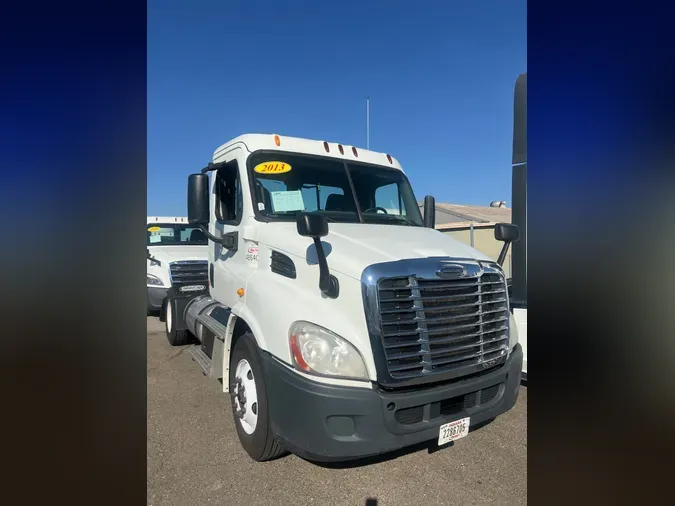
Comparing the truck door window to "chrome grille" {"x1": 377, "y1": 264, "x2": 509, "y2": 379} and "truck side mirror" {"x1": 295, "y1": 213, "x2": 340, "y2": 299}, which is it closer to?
"truck side mirror" {"x1": 295, "y1": 213, "x2": 340, "y2": 299}

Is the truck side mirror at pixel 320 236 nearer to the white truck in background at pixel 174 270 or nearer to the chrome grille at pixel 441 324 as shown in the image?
the chrome grille at pixel 441 324

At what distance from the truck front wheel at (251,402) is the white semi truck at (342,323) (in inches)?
0.5

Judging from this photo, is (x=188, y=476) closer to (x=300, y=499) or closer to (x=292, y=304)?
(x=300, y=499)

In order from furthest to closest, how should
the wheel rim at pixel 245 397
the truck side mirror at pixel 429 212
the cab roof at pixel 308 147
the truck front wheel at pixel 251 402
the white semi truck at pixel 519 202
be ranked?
the white semi truck at pixel 519 202 → the truck side mirror at pixel 429 212 → the cab roof at pixel 308 147 → the wheel rim at pixel 245 397 → the truck front wheel at pixel 251 402

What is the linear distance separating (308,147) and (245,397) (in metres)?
2.36

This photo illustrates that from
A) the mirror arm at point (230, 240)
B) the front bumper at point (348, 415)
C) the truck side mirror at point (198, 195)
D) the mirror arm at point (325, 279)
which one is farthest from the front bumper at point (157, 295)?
the mirror arm at point (325, 279)

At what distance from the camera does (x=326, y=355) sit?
2381 mm

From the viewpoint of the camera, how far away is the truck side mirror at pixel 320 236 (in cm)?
246

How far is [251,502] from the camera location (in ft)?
8.27

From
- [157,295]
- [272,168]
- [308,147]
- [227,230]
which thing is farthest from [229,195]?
[157,295]

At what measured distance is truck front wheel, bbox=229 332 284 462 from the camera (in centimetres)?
271

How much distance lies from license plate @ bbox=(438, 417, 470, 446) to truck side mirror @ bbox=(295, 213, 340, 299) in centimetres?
111
